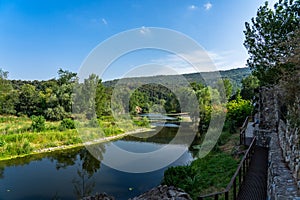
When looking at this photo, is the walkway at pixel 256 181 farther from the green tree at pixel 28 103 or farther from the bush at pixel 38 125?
the green tree at pixel 28 103

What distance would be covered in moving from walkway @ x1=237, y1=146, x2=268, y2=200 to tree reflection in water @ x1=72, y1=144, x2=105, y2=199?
505 centimetres

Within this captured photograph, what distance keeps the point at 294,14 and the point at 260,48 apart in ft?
3.95

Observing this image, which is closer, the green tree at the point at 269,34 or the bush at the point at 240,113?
the green tree at the point at 269,34

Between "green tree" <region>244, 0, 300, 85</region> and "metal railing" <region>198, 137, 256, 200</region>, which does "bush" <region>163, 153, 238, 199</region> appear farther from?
"green tree" <region>244, 0, 300, 85</region>

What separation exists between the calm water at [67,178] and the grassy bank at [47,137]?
3.23 feet

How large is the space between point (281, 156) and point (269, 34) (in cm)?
381

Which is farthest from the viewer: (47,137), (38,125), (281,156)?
(38,125)

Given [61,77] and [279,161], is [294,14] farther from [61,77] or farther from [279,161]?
[61,77]

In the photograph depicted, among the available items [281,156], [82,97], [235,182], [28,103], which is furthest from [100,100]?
[235,182]

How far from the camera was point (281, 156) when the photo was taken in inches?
178

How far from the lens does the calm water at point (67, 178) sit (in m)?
7.50

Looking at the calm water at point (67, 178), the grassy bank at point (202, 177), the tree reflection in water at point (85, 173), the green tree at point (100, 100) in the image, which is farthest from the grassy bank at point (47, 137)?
the grassy bank at point (202, 177)

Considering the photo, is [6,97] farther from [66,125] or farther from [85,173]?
[85,173]

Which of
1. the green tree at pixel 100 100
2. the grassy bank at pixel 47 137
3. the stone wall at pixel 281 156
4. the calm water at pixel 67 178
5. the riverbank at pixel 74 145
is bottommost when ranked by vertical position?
the calm water at pixel 67 178
